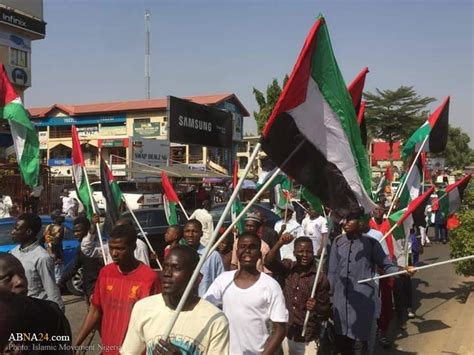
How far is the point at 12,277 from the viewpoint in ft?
8.84

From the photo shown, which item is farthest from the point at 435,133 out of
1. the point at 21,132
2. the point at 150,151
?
the point at 150,151

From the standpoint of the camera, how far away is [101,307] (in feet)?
11.3

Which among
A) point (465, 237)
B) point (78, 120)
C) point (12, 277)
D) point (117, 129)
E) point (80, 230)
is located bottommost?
point (465, 237)

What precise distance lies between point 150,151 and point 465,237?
59.9 ft

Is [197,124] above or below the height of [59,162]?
above

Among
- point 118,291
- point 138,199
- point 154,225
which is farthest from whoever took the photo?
point 138,199

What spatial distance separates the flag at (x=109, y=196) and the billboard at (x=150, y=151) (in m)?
16.1

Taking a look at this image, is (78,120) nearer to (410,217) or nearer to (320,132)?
(410,217)

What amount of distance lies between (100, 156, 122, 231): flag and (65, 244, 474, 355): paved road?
146 cm

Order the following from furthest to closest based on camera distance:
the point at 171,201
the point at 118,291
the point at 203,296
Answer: the point at 171,201 < the point at 203,296 < the point at 118,291

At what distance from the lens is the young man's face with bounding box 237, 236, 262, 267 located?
3.52m

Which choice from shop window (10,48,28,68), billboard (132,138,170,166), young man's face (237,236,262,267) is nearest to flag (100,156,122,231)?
young man's face (237,236,262,267)

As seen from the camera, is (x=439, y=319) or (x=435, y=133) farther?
(x=435, y=133)

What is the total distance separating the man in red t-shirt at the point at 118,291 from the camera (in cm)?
328
